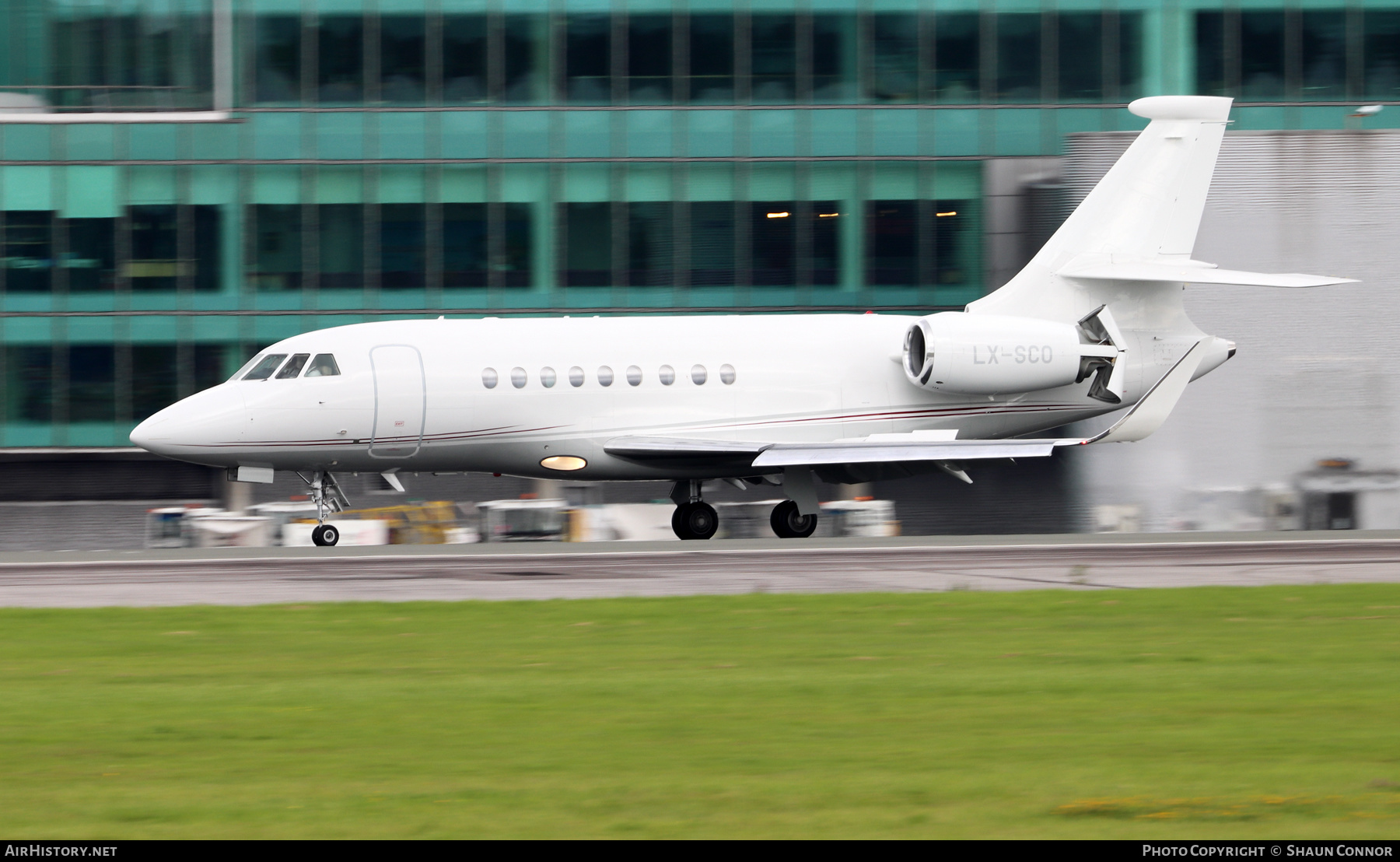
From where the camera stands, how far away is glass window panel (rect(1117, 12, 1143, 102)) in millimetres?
35812

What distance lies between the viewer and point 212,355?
→ 35.3 m

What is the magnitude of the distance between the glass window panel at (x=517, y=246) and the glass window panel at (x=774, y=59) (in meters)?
5.60

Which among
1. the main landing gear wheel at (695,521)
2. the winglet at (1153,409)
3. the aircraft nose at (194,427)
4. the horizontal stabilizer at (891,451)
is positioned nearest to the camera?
the aircraft nose at (194,427)

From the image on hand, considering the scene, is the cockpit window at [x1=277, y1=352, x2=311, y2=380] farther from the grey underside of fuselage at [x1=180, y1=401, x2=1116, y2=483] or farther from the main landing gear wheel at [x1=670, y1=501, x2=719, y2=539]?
the main landing gear wheel at [x1=670, y1=501, x2=719, y2=539]

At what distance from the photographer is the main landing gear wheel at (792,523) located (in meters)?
26.4

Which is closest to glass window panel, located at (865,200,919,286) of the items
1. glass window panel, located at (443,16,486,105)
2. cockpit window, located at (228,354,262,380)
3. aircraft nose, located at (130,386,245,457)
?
glass window panel, located at (443,16,486,105)

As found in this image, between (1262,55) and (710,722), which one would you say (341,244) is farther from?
(710,722)

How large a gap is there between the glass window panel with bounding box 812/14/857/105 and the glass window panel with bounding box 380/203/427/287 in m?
8.94

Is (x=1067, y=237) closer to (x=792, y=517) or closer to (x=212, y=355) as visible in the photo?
(x=792, y=517)

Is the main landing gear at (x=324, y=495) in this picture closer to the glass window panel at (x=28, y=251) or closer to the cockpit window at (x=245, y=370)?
the cockpit window at (x=245, y=370)

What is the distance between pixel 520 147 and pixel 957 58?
31.6 ft

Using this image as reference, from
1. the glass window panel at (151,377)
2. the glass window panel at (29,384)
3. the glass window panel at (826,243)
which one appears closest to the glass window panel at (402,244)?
the glass window panel at (151,377)

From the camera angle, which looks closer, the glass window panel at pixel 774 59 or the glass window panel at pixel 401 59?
the glass window panel at pixel 401 59
